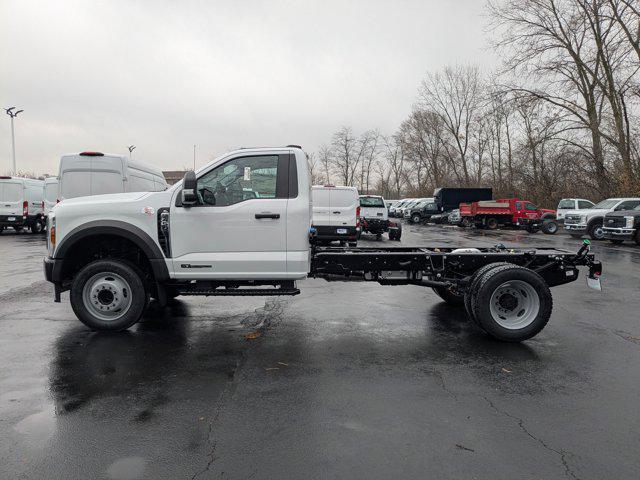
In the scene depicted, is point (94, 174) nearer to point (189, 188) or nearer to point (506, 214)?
point (189, 188)

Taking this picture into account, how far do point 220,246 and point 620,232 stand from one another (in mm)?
18763

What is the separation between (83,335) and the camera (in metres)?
5.92

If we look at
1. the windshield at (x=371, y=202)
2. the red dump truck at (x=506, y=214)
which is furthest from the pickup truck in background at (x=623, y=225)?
the windshield at (x=371, y=202)

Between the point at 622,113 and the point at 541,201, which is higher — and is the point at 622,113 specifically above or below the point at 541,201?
above

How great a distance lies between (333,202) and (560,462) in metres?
12.9

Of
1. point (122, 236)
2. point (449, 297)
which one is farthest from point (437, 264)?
point (122, 236)

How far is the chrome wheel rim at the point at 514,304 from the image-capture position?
571 cm

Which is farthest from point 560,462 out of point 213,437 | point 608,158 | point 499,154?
point 499,154

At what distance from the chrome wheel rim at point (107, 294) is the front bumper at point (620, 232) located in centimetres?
1954

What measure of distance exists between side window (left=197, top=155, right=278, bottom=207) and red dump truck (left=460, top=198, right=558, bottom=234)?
25.8 meters

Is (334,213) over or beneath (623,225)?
over

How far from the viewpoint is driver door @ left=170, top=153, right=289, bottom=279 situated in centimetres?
580

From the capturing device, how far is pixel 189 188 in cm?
556

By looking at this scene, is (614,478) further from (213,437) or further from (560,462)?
(213,437)
